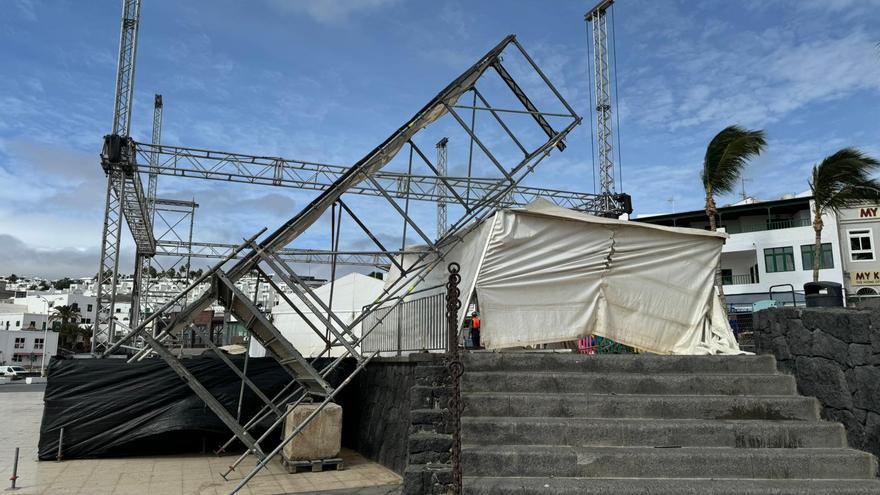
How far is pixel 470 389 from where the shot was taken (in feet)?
19.5

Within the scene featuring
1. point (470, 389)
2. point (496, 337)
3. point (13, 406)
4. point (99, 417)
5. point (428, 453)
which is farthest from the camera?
point (13, 406)

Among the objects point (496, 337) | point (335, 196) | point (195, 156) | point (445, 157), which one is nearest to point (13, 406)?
point (195, 156)

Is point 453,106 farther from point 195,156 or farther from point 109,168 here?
point 109,168

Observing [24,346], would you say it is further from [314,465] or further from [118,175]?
[314,465]

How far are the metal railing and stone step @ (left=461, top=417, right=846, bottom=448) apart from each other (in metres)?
2.24

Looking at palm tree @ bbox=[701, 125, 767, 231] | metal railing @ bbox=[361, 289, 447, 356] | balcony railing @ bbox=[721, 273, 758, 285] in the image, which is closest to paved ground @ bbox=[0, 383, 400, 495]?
metal railing @ bbox=[361, 289, 447, 356]

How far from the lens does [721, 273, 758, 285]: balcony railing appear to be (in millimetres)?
34925

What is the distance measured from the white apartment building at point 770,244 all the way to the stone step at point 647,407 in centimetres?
2629

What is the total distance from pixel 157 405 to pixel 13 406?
12.9 m

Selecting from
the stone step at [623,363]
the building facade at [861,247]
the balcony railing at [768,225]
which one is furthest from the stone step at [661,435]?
the balcony railing at [768,225]

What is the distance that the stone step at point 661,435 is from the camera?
5.14m

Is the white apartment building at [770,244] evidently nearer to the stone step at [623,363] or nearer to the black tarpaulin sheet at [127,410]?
the stone step at [623,363]

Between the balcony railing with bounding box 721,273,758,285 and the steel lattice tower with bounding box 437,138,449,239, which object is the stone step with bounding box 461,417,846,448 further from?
the balcony railing with bounding box 721,273,758,285

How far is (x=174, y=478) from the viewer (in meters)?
7.61
